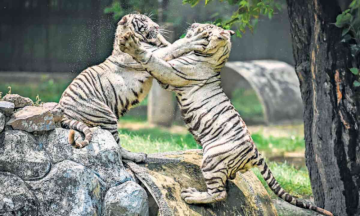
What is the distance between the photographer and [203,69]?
3459 mm

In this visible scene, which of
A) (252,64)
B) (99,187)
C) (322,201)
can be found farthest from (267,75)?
(99,187)

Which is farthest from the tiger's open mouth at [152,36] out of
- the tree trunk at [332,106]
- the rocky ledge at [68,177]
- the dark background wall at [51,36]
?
the dark background wall at [51,36]

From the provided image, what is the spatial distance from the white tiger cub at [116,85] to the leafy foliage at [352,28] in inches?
52.8

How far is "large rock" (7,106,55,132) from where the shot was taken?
3.02 metres

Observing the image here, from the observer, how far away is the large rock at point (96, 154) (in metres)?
3.12

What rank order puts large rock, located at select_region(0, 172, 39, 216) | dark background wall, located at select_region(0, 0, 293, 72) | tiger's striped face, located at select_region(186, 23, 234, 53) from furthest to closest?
dark background wall, located at select_region(0, 0, 293, 72) → tiger's striped face, located at select_region(186, 23, 234, 53) → large rock, located at select_region(0, 172, 39, 216)

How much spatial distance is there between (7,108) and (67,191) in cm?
66

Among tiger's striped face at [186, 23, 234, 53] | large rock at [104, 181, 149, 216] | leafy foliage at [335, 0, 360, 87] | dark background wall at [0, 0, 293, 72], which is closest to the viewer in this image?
large rock at [104, 181, 149, 216]

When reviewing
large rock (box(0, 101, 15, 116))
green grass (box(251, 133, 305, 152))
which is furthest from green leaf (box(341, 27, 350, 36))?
green grass (box(251, 133, 305, 152))

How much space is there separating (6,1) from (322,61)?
945 cm

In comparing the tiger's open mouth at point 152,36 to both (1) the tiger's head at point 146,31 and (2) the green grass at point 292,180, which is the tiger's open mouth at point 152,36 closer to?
(1) the tiger's head at point 146,31

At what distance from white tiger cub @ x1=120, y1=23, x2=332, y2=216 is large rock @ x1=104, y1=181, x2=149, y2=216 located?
1.17 feet

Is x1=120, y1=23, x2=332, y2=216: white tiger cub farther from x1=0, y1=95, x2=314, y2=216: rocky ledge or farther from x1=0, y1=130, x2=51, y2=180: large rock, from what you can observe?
x1=0, y1=130, x2=51, y2=180: large rock

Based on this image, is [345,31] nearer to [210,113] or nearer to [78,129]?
[210,113]
